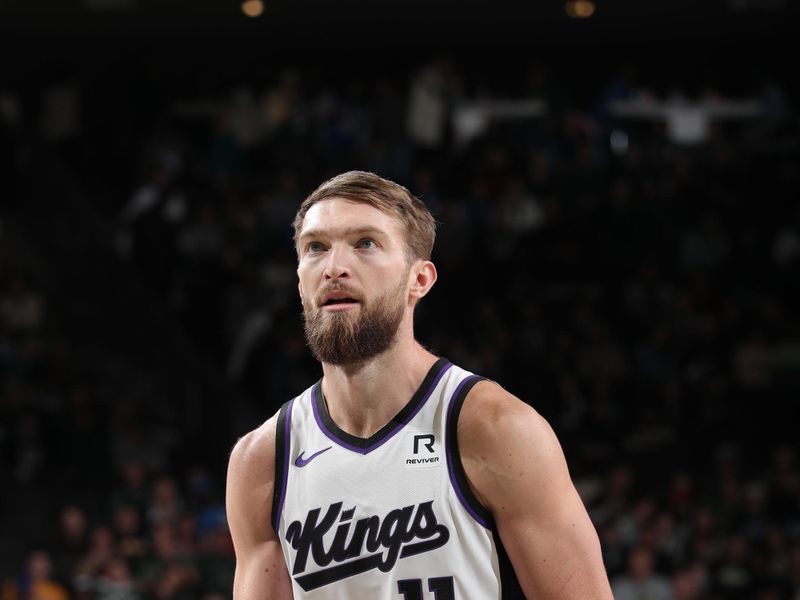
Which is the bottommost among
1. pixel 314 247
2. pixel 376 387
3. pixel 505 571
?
pixel 505 571

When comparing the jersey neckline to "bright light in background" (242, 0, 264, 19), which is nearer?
the jersey neckline

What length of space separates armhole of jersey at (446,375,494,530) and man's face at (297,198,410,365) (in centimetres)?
25

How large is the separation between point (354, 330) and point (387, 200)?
0.38 metres

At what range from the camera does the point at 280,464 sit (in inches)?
144

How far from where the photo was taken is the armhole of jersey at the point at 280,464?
3.62 m

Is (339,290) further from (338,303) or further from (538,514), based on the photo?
(538,514)

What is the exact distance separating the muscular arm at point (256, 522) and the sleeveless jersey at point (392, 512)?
40 mm

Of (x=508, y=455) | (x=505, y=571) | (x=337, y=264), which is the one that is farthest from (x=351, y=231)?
(x=505, y=571)

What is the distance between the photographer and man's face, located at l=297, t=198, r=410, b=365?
3477 mm

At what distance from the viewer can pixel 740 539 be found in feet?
36.5

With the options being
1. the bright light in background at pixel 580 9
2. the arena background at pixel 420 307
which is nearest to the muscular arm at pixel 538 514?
the arena background at pixel 420 307

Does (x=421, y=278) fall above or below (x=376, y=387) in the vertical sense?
above

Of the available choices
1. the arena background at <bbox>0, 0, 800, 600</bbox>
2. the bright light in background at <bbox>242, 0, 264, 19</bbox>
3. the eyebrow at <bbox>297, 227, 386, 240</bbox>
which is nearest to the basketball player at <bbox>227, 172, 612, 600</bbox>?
the eyebrow at <bbox>297, 227, 386, 240</bbox>

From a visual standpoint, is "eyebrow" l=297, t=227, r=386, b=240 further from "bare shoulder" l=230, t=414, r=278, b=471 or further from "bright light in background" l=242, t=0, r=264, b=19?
"bright light in background" l=242, t=0, r=264, b=19
